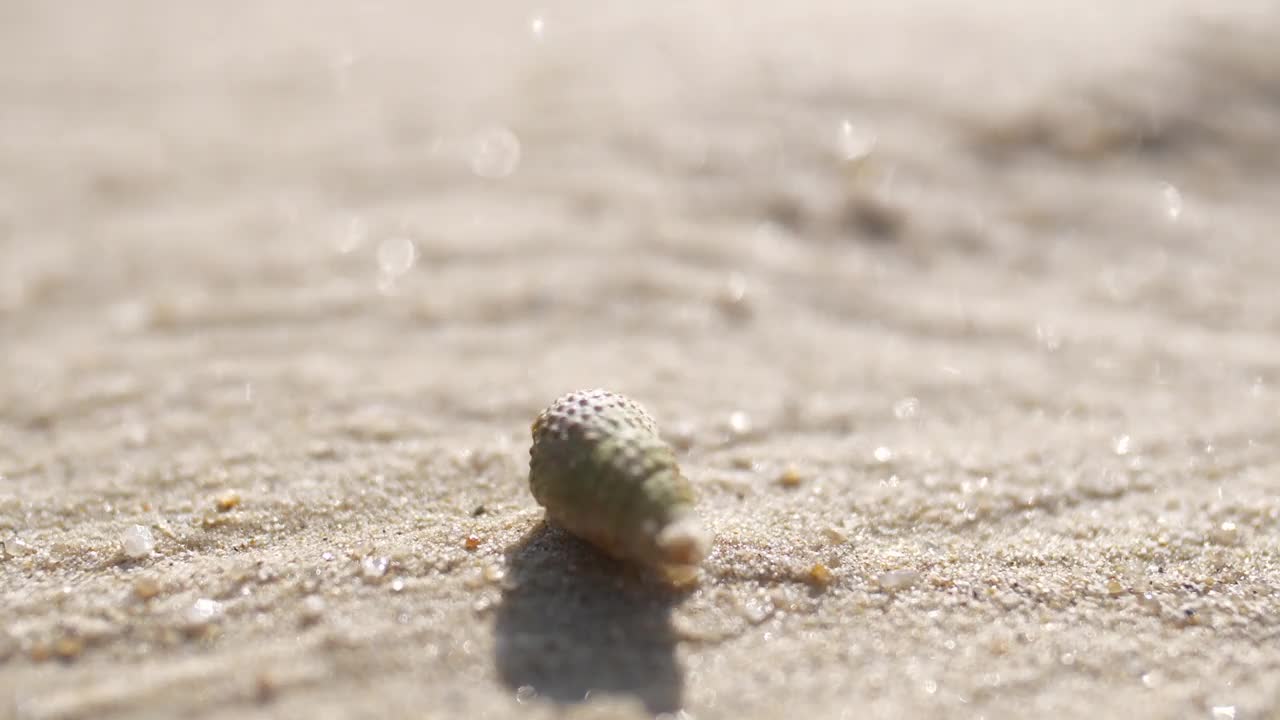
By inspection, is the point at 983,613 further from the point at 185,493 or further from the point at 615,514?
the point at 185,493

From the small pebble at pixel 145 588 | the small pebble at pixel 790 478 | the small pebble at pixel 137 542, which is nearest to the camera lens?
the small pebble at pixel 145 588

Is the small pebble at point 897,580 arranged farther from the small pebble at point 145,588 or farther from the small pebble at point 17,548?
the small pebble at point 17,548

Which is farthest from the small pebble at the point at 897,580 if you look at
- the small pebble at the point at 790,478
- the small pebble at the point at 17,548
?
the small pebble at the point at 17,548

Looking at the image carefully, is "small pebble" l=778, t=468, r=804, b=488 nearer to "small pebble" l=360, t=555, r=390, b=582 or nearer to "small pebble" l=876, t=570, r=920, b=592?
"small pebble" l=876, t=570, r=920, b=592

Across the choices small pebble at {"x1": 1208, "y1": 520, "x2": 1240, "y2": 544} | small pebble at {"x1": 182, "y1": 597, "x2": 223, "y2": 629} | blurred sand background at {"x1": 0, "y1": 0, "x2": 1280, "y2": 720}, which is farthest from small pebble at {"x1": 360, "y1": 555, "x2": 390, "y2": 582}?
small pebble at {"x1": 1208, "y1": 520, "x2": 1240, "y2": 544}

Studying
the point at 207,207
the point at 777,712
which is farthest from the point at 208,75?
the point at 777,712

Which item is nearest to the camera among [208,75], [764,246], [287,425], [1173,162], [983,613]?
[983,613]
